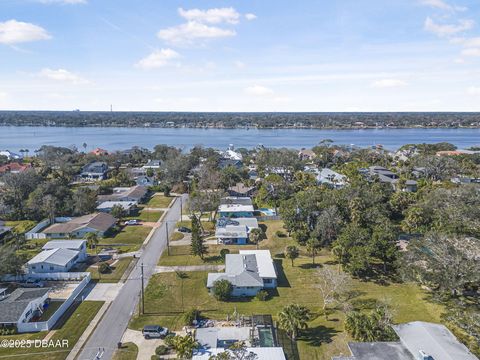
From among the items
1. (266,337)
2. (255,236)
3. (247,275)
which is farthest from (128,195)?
(266,337)

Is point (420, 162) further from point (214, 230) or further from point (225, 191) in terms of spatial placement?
point (214, 230)

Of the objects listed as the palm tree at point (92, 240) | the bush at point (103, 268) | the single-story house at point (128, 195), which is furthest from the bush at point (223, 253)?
the single-story house at point (128, 195)

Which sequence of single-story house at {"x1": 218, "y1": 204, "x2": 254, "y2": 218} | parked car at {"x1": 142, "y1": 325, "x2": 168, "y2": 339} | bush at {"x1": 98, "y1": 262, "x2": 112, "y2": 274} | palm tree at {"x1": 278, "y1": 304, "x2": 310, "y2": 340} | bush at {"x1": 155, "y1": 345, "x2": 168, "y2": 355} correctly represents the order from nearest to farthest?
bush at {"x1": 155, "y1": 345, "x2": 168, "y2": 355}
palm tree at {"x1": 278, "y1": 304, "x2": 310, "y2": 340}
parked car at {"x1": 142, "y1": 325, "x2": 168, "y2": 339}
bush at {"x1": 98, "y1": 262, "x2": 112, "y2": 274}
single-story house at {"x1": 218, "y1": 204, "x2": 254, "y2": 218}

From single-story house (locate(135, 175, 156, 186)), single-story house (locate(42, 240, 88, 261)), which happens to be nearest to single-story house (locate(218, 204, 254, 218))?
single-story house (locate(42, 240, 88, 261))

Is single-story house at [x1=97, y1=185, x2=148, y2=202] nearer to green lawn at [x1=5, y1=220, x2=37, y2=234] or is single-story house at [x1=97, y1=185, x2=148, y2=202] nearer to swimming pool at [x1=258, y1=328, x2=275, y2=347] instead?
green lawn at [x1=5, y1=220, x2=37, y2=234]

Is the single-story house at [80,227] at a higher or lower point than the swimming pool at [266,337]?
higher

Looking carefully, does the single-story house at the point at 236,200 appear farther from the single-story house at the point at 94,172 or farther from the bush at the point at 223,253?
the single-story house at the point at 94,172

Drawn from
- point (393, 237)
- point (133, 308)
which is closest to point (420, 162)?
point (393, 237)
